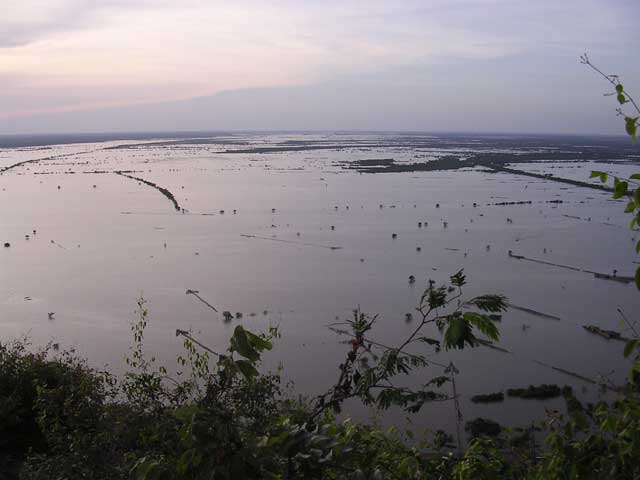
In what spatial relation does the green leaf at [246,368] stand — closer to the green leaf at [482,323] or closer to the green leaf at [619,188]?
the green leaf at [482,323]

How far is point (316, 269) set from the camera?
15.8 meters

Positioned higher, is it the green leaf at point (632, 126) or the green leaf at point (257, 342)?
the green leaf at point (632, 126)

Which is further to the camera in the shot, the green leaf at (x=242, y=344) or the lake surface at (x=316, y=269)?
the lake surface at (x=316, y=269)

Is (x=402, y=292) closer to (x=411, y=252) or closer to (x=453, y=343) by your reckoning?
(x=411, y=252)

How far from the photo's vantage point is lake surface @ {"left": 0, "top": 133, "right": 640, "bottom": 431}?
10383 millimetres

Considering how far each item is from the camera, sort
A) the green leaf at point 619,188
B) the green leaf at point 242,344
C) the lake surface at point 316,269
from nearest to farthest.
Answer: the green leaf at point 619,188, the green leaf at point 242,344, the lake surface at point 316,269

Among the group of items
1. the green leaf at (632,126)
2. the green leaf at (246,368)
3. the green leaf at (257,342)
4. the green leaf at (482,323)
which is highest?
the green leaf at (632,126)

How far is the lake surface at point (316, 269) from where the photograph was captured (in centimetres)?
1038

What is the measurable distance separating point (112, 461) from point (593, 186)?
111 feet

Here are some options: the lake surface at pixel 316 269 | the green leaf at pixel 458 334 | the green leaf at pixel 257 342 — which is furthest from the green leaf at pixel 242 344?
the lake surface at pixel 316 269

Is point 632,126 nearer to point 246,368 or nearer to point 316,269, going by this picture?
point 246,368

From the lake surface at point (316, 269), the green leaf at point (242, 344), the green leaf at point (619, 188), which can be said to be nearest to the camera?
the green leaf at point (619, 188)

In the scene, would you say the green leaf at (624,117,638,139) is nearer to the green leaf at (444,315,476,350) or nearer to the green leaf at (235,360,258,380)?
the green leaf at (444,315,476,350)

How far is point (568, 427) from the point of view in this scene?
5.93ft
